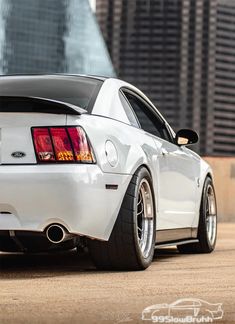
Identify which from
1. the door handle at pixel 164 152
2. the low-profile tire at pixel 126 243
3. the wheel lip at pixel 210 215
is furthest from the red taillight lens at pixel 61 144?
the wheel lip at pixel 210 215

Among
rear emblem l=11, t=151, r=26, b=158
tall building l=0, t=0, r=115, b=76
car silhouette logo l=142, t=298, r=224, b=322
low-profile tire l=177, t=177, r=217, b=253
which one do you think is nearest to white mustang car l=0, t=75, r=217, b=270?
rear emblem l=11, t=151, r=26, b=158

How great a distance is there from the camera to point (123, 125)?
5.61 meters

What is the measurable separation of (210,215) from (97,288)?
3454mm

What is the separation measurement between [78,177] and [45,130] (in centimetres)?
39

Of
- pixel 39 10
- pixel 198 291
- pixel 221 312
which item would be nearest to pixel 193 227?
pixel 198 291

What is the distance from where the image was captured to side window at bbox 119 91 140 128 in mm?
5953

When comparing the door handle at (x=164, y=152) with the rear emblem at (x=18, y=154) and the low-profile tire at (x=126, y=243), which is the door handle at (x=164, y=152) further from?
the rear emblem at (x=18, y=154)

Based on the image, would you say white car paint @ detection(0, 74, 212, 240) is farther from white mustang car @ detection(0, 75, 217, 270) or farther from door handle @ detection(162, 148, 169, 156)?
door handle @ detection(162, 148, 169, 156)

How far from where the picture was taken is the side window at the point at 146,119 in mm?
6273

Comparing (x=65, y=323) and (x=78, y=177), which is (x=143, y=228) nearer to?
(x=78, y=177)

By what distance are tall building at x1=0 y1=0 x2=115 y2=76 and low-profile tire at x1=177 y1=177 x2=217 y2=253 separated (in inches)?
5327

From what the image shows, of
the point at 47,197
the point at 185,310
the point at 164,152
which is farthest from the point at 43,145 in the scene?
the point at 185,310

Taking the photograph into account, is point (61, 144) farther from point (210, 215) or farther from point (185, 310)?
point (210, 215)

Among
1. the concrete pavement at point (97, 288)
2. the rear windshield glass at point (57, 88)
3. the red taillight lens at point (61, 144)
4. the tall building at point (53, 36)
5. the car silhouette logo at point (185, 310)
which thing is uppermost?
the rear windshield glass at point (57, 88)
